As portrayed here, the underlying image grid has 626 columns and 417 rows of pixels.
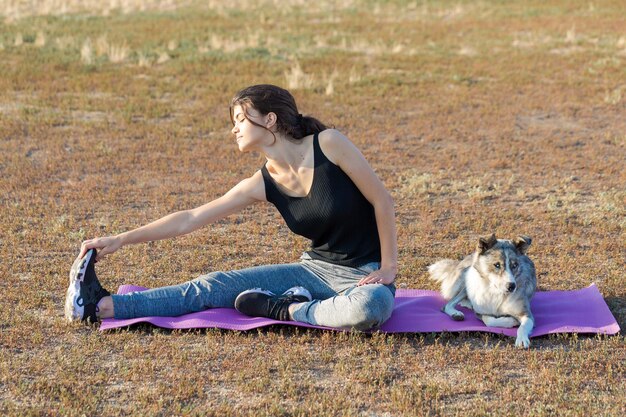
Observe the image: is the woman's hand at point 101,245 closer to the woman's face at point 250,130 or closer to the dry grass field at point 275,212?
the dry grass field at point 275,212

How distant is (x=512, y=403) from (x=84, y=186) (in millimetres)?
7418

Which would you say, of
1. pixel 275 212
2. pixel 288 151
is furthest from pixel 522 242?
pixel 275 212

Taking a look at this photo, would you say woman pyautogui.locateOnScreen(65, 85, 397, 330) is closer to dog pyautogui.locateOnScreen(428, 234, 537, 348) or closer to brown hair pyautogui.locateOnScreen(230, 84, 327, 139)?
brown hair pyautogui.locateOnScreen(230, 84, 327, 139)

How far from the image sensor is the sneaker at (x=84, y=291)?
22.3 feet

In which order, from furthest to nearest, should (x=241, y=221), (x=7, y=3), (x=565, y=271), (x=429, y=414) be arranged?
1. (x=7, y=3)
2. (x=241, y=221)
3. (x=565, y=271)
4. (x=429, y=414)

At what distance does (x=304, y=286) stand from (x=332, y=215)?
0.68 m

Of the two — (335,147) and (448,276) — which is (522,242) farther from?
(335,147)

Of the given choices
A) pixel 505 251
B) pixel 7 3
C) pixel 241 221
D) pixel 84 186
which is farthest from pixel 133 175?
pixel 7 3

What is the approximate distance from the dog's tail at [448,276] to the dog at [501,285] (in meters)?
0.16

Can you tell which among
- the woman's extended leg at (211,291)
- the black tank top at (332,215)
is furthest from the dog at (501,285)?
the woman's extended leg at (211,291)

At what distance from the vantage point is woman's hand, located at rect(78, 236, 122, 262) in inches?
269

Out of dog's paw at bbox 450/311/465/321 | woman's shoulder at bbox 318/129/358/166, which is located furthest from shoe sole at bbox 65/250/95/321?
dog's paw at bbox 450/311/465/321

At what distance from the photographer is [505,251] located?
22.8 ft

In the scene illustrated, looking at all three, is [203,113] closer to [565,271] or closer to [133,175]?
[133,175]
